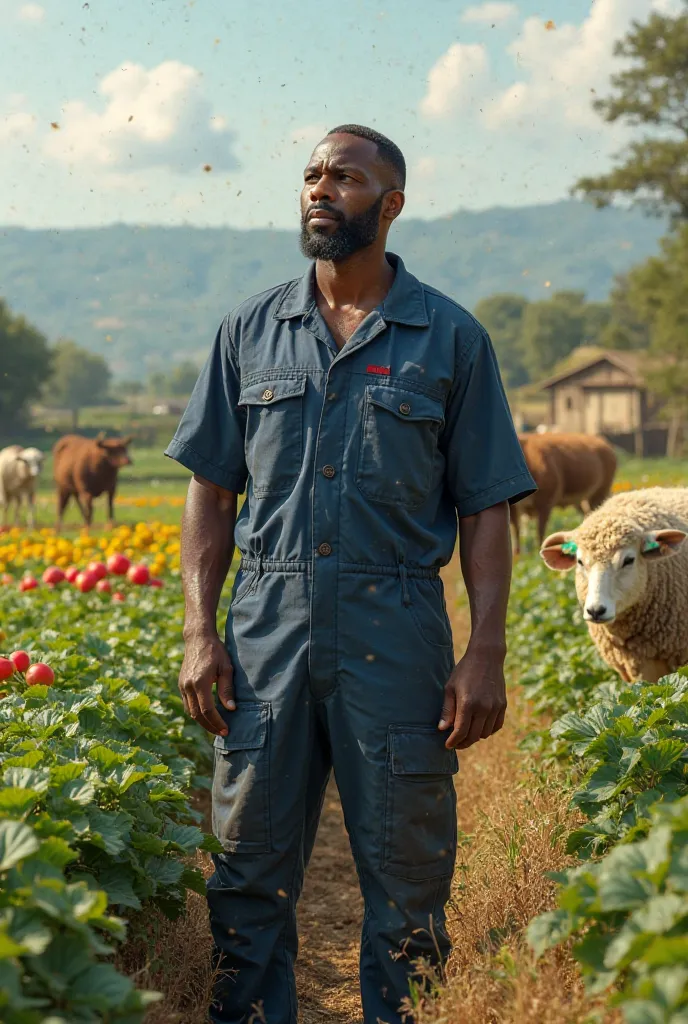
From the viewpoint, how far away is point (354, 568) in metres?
3.62

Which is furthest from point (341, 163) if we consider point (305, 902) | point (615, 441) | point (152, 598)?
point (615, 441)

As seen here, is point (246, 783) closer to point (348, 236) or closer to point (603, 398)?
point (348, 236)

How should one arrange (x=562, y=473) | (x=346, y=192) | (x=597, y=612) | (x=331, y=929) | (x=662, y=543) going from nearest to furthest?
1. (x=346, y=192)
2. (x=331, y=929)
3. (x=597, y=612)
4. (x=662, y=543)
5. (x=562, y=473)

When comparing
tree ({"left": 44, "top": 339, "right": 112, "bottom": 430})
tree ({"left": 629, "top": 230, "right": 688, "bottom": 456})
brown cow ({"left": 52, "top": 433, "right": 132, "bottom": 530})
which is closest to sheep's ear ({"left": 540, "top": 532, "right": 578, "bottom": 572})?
brown cow ({"left": 52, "top": 433, "right": 132, "bottom": 530})

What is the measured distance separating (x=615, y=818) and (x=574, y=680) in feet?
10.5

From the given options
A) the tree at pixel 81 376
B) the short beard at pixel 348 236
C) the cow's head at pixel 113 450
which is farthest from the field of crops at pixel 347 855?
the tree at pixel 81 376

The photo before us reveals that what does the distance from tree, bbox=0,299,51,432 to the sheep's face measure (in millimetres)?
52722

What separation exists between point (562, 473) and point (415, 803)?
47.0 ft

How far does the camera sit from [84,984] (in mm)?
2545

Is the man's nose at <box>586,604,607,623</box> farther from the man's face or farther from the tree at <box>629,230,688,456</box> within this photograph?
the tree at <box>629,230,688,456</box>

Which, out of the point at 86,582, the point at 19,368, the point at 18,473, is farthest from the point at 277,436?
the point at 19,368

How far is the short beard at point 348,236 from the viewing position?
12.2ft

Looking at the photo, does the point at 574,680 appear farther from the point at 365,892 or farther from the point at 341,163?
the point at 341,163

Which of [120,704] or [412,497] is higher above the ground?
[412,497]
